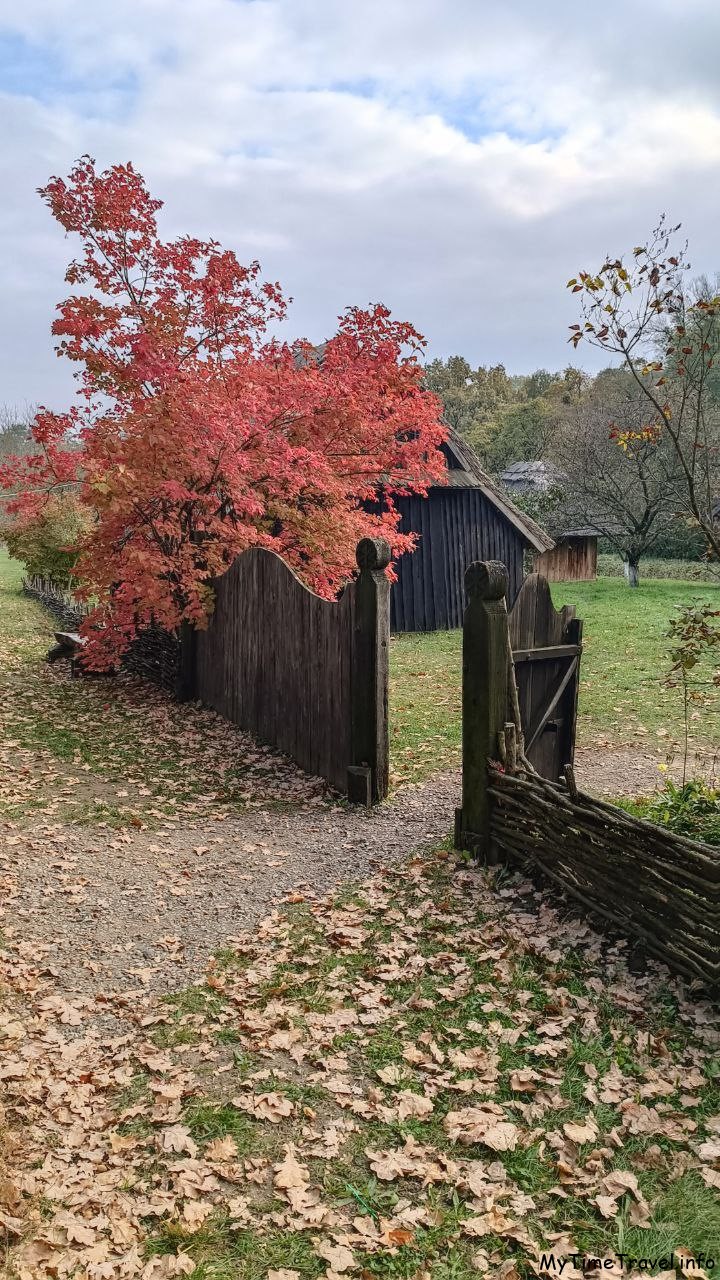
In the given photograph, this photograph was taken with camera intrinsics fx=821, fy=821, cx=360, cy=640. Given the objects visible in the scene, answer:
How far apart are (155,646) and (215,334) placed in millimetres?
4373

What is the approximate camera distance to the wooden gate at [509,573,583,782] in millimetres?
6418

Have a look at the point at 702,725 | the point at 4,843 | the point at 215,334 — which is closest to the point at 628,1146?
the point at 4,843

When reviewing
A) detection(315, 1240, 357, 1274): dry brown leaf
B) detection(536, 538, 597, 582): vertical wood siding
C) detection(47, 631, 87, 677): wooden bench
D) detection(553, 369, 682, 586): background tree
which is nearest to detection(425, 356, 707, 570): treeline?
detection(553, 369, 682, 586): background tree

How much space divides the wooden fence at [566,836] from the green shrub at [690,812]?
50 cm

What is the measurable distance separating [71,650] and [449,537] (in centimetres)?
953

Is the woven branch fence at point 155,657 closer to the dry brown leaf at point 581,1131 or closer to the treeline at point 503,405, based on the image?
the dry brown leaf at point 581,1131

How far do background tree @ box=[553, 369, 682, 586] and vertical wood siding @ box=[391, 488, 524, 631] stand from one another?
834 cm

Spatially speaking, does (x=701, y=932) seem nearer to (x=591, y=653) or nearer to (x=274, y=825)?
(x=274, y=825)

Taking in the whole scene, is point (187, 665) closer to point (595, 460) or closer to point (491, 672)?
point (491, 672)

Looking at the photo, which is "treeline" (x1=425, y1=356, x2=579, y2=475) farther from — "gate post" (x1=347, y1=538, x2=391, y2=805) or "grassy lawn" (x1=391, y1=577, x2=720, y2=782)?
"gate post" (x1=347, y1=538, x2=391, y2=805)

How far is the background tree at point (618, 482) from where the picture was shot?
2766cm

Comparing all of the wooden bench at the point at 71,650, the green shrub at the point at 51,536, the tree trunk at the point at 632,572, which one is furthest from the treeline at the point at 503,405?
the wooden bench at the point at 71,650

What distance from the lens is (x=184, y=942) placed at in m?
5.06

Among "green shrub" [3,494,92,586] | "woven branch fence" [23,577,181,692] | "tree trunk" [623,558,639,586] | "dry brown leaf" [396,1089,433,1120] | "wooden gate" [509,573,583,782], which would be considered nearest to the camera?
"dry brown leaf" [396,1089,433,1120]
